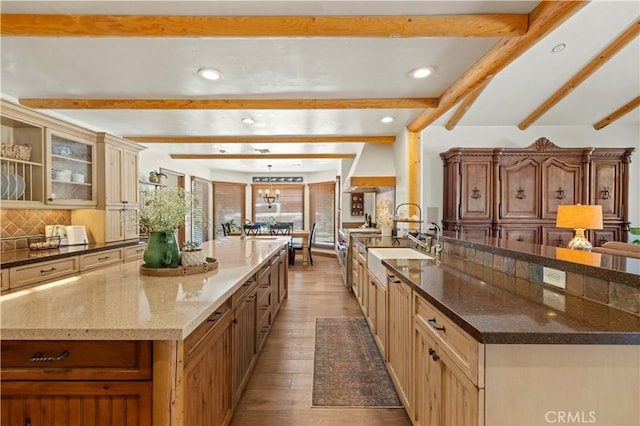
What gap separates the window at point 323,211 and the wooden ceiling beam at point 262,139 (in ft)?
11.8

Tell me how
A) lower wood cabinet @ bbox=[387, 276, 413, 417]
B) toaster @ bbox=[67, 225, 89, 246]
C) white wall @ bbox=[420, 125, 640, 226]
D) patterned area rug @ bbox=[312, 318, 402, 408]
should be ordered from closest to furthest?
lower wood cabinet @ bbox=[387, 276, 413, 417] < patterned area rug @ bbox=[312, 318, 402, 408] < toaster @ bbox=[67, 225, 89, 246] < white wall @ bbox=[420, 125, 640, 226]

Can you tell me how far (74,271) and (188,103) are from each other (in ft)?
6.97

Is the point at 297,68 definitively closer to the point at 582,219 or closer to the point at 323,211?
the point at 582,219

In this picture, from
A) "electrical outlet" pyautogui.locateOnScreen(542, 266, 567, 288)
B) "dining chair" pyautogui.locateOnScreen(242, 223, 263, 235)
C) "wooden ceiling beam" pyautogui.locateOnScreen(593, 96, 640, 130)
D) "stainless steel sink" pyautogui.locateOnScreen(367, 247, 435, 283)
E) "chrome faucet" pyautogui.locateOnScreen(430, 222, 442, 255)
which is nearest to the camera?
"electrical outlet" pyautogui.locateOnScreen(542, 266, 567, 288)

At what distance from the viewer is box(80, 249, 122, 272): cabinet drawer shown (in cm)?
320

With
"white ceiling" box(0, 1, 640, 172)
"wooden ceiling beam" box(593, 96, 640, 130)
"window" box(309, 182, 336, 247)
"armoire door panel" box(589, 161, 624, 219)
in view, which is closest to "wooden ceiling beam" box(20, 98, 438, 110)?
"white ceiling" box(0, 1, 640, 172)

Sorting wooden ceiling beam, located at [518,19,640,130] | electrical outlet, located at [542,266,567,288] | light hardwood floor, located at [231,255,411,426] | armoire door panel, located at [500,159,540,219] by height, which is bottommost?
light hardwood floor, located at [231,255,411,426]

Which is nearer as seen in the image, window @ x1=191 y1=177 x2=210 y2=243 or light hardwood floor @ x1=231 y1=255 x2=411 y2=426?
light hardwood floor @ x1=231 y1=255 x2=411 y2=426

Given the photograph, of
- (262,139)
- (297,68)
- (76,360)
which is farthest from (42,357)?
(262,139)

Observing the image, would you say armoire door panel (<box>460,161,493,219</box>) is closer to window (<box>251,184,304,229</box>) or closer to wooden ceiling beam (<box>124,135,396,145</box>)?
wooden ceiling beam (<box>124,135,396,145</box>)

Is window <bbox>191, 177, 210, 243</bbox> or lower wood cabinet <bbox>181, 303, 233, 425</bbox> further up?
window <bbox>191, 177, 210, 243</bbox>

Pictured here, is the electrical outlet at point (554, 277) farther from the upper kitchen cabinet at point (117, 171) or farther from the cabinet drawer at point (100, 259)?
the upper kitchen cabinet at point (117, 171)

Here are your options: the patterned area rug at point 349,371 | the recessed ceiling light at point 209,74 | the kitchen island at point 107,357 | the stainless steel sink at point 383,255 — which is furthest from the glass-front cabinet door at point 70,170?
the stainless steel sink at point 383,255

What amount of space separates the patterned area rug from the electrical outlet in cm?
124
